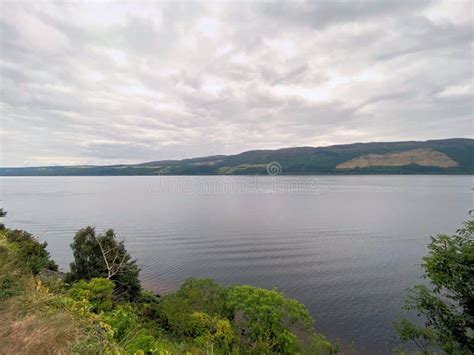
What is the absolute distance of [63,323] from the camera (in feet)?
17.6

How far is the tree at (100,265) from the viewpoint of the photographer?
19.7 metres

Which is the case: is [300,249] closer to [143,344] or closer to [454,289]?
[454,289]

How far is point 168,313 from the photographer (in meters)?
15.3

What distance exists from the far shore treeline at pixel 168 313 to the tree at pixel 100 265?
77 mm

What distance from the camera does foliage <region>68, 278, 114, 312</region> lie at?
1209 centimetres

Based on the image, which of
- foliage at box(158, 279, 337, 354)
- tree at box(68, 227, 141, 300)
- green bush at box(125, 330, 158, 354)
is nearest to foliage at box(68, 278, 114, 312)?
foliage at box(158, 279, 337, 354)

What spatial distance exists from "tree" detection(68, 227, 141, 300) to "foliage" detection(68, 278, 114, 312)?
563 centimetres

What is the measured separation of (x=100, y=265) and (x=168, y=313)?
885cm

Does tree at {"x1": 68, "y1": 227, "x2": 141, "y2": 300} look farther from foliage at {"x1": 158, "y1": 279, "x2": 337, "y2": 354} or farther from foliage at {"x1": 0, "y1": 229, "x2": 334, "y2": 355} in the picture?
foliage at {"x1": 158, "y1": 279, "x2": 337, "y2": 354}

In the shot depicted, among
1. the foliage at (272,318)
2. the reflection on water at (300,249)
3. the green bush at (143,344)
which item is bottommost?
the reflection on water at (300,249)

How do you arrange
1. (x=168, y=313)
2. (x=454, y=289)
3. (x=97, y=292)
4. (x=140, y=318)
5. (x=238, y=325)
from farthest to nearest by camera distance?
(x=238, y=325) → (x=168, y=313) → (x=140, y=318) → (x=97, y=292) → (x=454, y=289)

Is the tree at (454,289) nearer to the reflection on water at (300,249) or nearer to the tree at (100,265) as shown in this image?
the reflection on water at (300,249)

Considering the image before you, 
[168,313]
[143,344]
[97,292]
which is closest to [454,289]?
[143,344]

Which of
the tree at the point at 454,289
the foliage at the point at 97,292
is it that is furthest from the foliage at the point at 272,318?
the foliage at the point at 97,292
